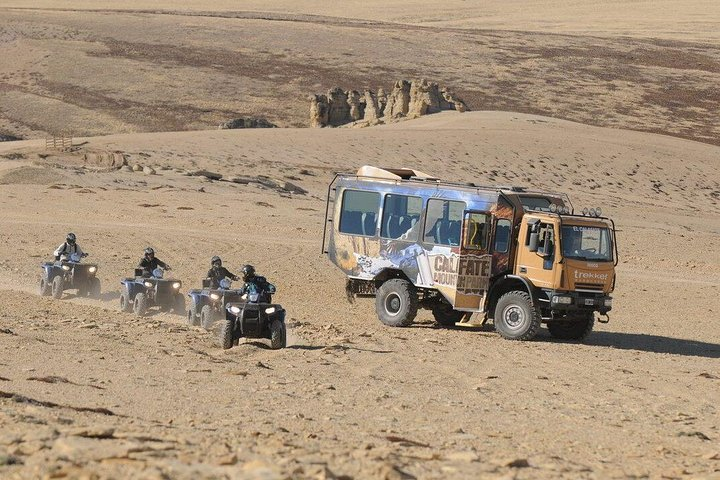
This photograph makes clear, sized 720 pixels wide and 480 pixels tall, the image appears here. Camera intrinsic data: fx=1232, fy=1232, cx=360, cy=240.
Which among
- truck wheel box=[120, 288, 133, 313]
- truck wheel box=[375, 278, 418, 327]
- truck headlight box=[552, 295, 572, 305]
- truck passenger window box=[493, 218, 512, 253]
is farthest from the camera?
truck wheel box=[120, 288, 133, 313]

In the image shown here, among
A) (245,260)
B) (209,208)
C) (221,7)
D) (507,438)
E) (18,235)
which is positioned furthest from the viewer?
(221,7)

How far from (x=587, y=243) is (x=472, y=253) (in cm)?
198

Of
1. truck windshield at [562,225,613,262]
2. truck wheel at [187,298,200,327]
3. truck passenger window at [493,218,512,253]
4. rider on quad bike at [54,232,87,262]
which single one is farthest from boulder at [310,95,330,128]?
truck windshield at [562,225,613,262]

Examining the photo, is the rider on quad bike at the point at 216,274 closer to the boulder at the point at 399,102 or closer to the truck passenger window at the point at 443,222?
the truck passenger window at the point at 443,222

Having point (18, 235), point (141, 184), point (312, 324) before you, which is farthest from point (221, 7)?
point (312, 324)

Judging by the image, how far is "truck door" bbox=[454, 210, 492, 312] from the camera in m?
21.1

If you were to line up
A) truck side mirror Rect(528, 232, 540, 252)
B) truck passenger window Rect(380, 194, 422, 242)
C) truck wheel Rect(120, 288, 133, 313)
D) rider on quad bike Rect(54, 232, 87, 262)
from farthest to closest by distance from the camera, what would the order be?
rider on quad bike Rect(54, 232, 87, 262)
truck wheel Rect(120, 288, 133, 313)
truck passenger window Rect(380, 194, 422, 242)
truck side mirror Rect(528, 232, 540, 252)

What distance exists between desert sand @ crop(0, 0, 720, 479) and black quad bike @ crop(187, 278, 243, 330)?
1.30 ft

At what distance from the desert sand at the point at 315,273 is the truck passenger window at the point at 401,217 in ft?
5.67

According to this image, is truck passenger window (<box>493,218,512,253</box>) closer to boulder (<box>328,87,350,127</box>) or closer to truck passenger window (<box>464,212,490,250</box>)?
truck passenger window (<box>464,212,490,250</box>)

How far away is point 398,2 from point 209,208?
128 m

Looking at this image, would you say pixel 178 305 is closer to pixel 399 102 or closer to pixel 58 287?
pixel 58 287

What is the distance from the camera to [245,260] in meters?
30.1

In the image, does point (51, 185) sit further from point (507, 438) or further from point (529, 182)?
point (507, 438)
